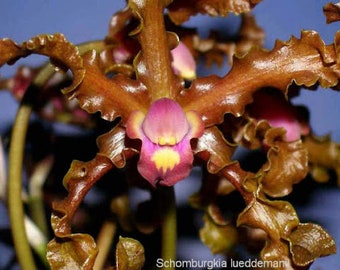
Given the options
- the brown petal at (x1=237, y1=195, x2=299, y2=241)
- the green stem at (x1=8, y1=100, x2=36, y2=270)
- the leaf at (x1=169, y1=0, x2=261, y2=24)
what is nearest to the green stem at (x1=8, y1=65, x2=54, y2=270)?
the green stem at (x1=8, y1=100, x2=36, y2=270)

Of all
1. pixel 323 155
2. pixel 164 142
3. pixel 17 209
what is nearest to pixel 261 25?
pixel 323 155

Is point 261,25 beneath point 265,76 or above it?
beneath

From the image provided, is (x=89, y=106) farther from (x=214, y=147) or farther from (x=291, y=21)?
(x=291, y=21)

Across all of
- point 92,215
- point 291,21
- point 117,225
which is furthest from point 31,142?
point 291,21

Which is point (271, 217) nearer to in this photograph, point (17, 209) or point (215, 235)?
point (215, 235)

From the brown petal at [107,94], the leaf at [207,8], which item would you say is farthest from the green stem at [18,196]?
the leaf at [207,8]

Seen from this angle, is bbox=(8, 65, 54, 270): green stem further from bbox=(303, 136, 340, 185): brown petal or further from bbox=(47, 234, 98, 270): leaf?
bbox=(303, 136, 340, 185): brown petal
